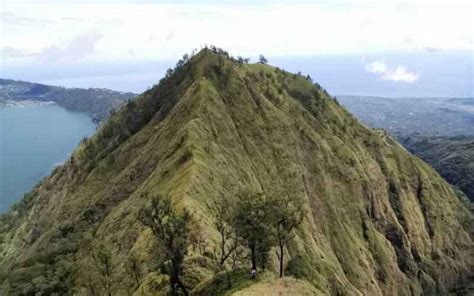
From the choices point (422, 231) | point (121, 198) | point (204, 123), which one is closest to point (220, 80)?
point (204, 123)

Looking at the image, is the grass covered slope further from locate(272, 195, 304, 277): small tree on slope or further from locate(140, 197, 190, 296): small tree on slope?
locate(272, 195, 304, 277): small tree on slope

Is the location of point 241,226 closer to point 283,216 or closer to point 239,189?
point 283,216

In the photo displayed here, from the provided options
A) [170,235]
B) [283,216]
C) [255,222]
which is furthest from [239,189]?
[170,235]

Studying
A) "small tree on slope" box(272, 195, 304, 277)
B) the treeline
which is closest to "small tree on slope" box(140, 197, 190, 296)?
the treeline

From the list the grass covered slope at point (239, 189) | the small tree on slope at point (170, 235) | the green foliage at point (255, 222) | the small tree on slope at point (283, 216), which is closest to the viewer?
the small tree on slope at point (170, 235)

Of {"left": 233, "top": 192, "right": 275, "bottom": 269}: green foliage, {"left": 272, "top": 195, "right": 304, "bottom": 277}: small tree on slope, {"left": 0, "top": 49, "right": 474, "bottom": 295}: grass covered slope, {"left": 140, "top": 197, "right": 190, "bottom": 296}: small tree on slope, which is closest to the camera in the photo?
{"left": 140, "top": 197, "right": 190, "bottom": 296}: small tree on slope

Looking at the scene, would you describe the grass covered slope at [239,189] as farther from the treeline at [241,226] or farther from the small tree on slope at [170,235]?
the treeline at [241,226]

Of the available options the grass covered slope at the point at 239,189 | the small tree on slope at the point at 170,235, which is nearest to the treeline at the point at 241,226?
the small tree on slope at the point at 170,235

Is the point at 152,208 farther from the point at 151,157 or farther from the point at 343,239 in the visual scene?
the point at 343,239
